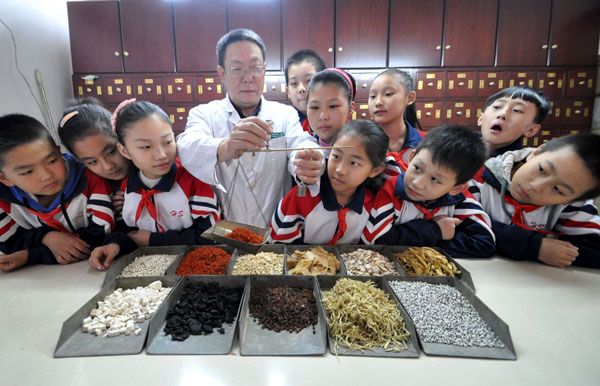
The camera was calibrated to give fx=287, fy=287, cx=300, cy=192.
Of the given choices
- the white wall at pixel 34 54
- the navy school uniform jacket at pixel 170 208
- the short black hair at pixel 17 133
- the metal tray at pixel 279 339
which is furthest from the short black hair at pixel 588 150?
the white wall at pixel 34 54

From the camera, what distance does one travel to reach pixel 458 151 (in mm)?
1276

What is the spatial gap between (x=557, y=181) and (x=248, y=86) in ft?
5.10

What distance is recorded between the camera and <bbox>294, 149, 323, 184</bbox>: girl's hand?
126 centimetres

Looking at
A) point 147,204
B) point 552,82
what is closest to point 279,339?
point 147,204

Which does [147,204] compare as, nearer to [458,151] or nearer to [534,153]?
[458,151]

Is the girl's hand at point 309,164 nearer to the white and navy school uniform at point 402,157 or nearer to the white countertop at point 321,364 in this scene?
the white and navy school uniform at point 402,157

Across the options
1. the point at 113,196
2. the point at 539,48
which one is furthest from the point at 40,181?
the point at 539,48

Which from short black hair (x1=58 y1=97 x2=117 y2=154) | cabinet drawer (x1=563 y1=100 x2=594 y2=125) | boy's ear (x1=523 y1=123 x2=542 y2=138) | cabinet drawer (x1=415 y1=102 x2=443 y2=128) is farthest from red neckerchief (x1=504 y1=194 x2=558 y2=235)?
cabinet drawer (x1=563 y1=100 x2=594 y2=125)

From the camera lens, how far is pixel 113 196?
147 cm

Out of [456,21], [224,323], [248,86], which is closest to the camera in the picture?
[224,323]

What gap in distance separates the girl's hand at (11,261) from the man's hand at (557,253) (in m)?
2.38

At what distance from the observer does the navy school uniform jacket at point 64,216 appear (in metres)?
1.36

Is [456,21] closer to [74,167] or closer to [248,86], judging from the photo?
[248,86]

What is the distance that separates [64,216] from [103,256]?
0.31 metres
